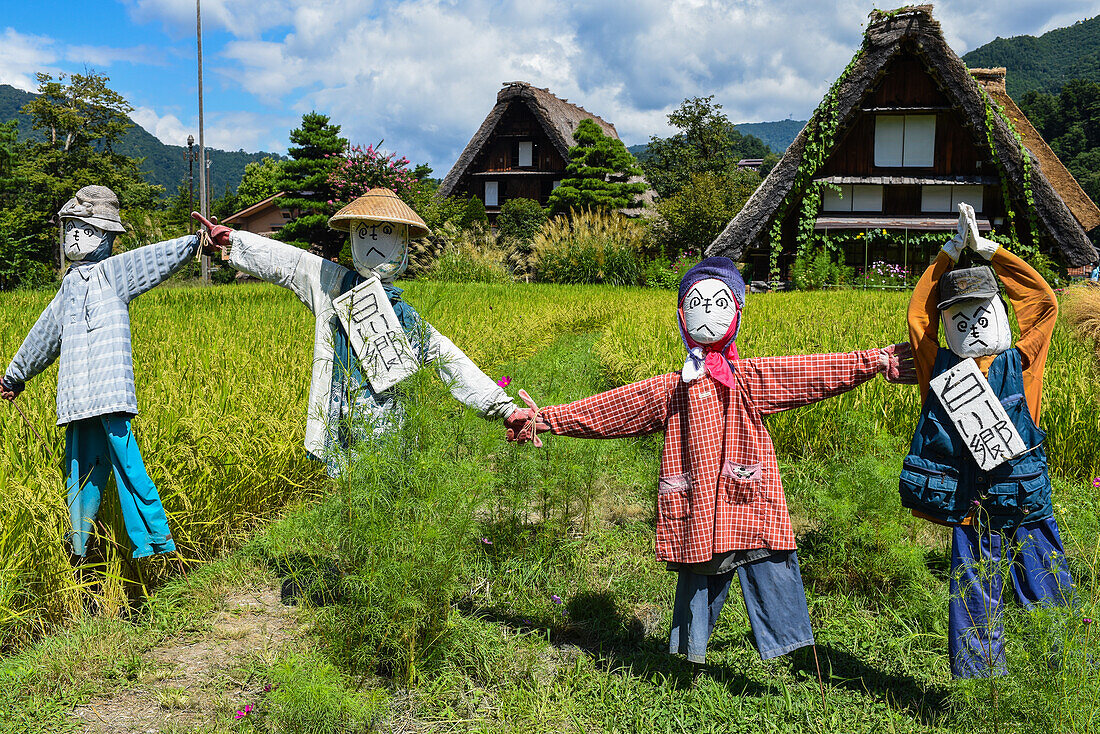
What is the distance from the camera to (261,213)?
33.1m

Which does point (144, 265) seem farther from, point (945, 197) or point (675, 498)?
point (945, 197)

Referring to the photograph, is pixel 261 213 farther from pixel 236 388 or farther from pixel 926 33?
pixel 236 388

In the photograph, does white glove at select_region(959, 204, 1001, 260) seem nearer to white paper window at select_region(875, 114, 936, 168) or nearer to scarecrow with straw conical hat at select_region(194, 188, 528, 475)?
scarecrow with straw conical hat at select_region(194, 188, 528, 475)

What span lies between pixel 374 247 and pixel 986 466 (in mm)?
2056

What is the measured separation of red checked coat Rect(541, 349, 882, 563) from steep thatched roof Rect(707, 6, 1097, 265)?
10.5 m

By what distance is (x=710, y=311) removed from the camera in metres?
2.15

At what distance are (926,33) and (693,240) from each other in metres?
7.04

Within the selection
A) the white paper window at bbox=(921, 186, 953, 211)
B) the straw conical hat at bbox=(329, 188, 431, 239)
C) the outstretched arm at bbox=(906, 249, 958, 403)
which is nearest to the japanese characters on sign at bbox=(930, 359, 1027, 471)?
the outstretched arm at bbox=(906, 249, 958, 403)

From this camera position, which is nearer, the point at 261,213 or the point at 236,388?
the point at 236,388

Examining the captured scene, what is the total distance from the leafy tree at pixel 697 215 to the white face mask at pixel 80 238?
608 inches

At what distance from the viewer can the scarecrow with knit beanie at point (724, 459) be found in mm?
2080

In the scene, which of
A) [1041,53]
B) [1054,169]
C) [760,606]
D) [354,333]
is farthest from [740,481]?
[1041,53]

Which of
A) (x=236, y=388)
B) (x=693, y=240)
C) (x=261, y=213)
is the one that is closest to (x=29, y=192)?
(x=261, y=213)

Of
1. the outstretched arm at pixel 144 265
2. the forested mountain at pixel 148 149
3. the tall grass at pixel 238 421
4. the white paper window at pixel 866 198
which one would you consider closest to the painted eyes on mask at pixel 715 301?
the tall grass at pixel 238 421
